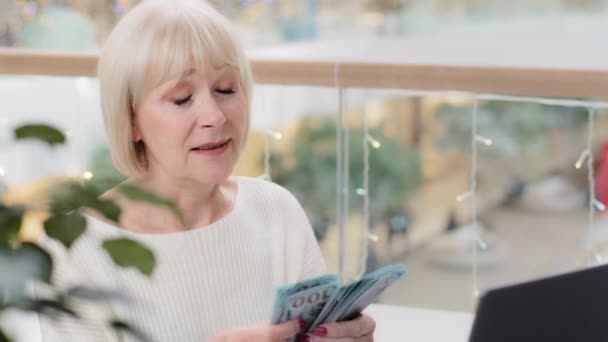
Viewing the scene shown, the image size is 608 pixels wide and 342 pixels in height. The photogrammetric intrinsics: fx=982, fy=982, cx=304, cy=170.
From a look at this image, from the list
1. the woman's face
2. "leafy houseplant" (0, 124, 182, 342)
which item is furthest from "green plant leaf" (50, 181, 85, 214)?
the woman's face

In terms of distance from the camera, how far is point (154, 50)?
48.6 inches

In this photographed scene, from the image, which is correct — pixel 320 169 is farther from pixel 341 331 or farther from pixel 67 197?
pixel 67 197

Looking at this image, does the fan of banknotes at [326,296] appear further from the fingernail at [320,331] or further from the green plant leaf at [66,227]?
the green plant leaf at [66,227]

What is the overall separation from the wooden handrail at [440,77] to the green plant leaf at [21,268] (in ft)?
4.33

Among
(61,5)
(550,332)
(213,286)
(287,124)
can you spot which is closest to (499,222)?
(287,124)

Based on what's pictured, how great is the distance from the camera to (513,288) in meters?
0.72

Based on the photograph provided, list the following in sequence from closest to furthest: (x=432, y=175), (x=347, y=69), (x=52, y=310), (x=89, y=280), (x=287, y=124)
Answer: (x=52, y=310) → (x=89, y=280) → (x=347, y=69) → (x=287, y=124) → (x=432, y=175)

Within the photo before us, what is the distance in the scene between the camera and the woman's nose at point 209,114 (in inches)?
50.1

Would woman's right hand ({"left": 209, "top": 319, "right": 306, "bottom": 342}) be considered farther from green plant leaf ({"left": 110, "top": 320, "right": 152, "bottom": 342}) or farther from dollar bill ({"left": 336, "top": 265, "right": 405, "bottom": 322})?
green plant leaf ({"left": 110, "top": 320, "right": 152, "bottom": 342})

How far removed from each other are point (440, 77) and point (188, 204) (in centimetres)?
54

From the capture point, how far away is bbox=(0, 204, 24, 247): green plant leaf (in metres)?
0.39

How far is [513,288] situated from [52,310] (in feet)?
1.33

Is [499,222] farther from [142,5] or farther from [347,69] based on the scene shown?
[142,5]

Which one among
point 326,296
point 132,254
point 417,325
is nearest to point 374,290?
point 326,296
